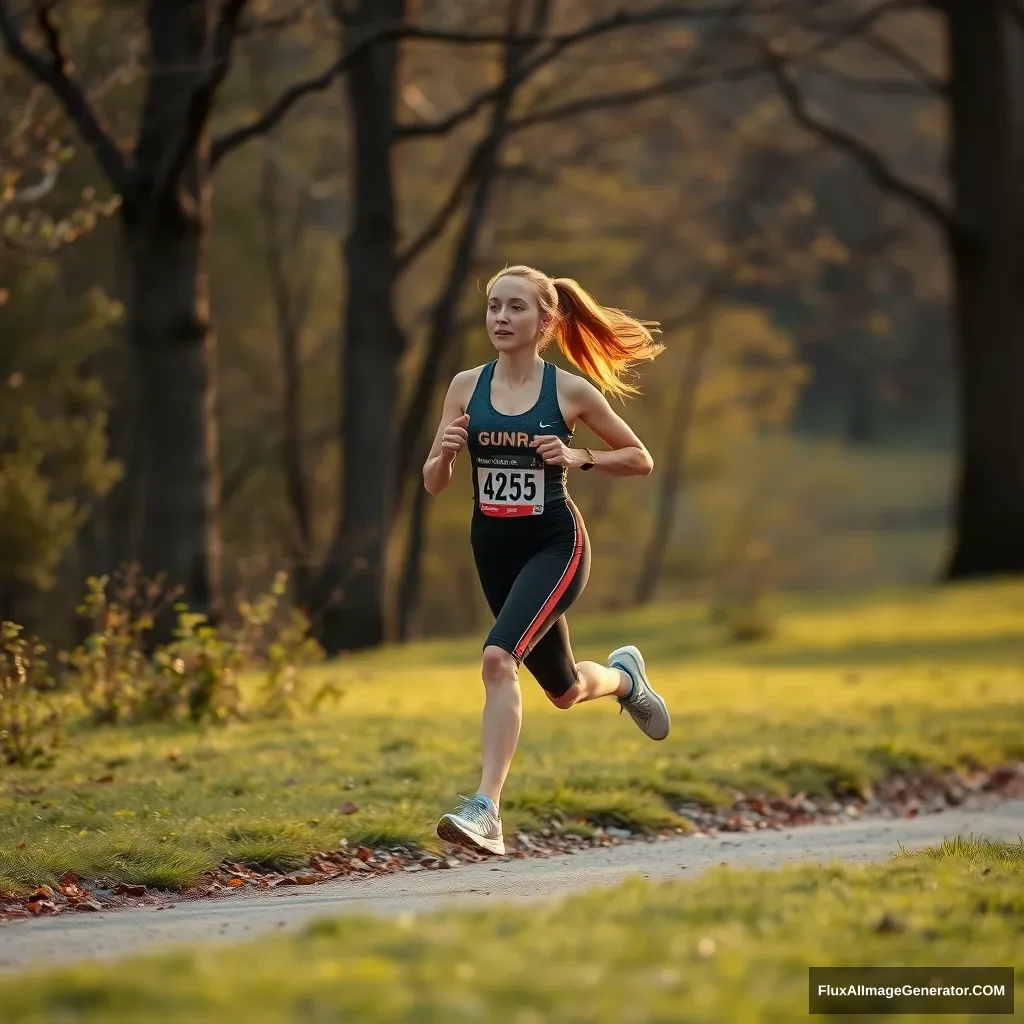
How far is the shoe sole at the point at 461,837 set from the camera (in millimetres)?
6902

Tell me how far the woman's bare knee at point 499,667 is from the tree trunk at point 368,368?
46.2 ft

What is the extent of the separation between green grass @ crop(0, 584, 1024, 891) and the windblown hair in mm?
2227

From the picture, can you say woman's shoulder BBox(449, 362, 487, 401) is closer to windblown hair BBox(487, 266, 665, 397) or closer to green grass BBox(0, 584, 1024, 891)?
windblown hair BBox(487, 266, 665, 397)

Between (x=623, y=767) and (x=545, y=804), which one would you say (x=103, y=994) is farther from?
(x=623, y=767)

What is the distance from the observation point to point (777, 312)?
69750mm

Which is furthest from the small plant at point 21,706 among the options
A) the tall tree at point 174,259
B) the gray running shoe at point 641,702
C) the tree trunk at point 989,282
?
the tree trunk at point 989,282

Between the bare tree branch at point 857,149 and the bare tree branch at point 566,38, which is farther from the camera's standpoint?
the bare tree branch at point 857,149

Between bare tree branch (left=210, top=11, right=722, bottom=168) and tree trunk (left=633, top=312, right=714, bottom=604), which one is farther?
tree trunk (left=633, top=312, right=714, bottom=604)

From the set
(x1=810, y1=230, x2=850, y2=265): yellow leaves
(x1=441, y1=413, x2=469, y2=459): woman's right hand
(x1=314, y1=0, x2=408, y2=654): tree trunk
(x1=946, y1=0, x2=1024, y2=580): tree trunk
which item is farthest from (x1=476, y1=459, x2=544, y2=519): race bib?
(x1=810, y1=230, x2=850, y2=265): yellow leaves

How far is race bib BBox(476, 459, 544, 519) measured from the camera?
23.9 ft

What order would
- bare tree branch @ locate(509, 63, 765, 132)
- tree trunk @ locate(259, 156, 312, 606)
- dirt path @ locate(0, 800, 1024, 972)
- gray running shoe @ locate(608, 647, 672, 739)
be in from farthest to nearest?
tree trunk @ locate(259, 156, 312, 606) < bare tree branch @ locate(509, 63, 765, 132) < gray running shoe @ locate(608, 647, 672, 739) < dirt path @ locate(0, 800, 1024, 972)

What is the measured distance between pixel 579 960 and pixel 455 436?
291 centimetres

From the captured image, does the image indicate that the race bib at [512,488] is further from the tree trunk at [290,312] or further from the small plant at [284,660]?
the tree trunk at [290,312]

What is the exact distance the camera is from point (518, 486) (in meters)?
7.29
